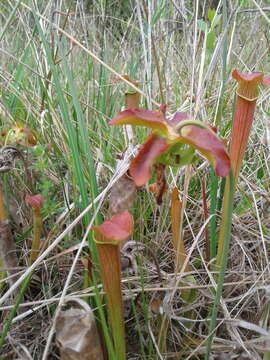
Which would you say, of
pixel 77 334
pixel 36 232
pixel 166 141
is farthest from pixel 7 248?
pixel 166 141

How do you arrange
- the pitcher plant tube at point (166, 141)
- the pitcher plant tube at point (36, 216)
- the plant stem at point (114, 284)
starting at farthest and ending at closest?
the pitcher plant tube at point (36, 216), the plant stem at point (114, 284), the pitcher plant tube at point (166, 141)

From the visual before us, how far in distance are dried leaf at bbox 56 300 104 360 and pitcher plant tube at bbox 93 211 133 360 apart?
38mm

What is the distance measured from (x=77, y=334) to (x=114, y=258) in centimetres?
16

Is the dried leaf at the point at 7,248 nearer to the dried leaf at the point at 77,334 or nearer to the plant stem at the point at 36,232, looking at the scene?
the plant stem at the point at 36,232

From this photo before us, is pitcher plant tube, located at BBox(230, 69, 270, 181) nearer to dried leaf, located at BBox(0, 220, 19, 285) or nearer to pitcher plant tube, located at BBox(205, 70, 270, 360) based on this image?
pitcher plant tube, located at BBox(205, 70, 270, 360)

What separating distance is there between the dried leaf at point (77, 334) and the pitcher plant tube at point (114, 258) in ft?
0.13

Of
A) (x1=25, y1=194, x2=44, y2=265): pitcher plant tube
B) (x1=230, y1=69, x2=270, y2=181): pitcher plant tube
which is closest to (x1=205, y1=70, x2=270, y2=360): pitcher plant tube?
(x1=230, y1=69, x2=270, y2=181): pitcher plant tube

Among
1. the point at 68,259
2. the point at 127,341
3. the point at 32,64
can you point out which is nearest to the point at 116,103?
the point at 32,64

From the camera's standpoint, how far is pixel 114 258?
0.61 m

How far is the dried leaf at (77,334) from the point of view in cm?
65

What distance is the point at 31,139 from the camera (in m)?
1.08

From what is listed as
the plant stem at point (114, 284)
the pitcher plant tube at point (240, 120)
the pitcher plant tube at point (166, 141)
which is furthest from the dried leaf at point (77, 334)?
the pitcher plant tube at point (166, 141)

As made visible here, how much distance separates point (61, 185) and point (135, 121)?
24.2 inches

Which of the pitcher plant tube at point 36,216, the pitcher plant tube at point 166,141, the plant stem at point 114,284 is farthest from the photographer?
the pitcher plant tube at point 36,216
